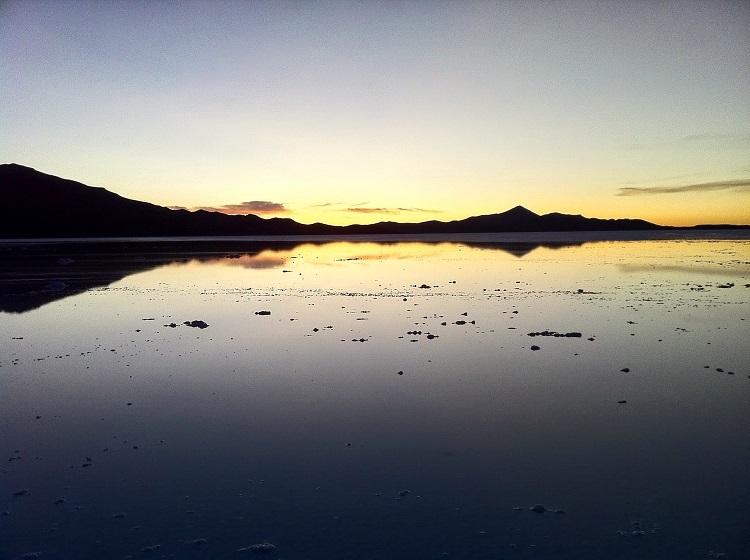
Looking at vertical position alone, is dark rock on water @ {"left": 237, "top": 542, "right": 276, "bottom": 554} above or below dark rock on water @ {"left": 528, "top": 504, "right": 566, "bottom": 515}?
below

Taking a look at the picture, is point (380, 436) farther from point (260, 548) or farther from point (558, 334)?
point (558, 334)

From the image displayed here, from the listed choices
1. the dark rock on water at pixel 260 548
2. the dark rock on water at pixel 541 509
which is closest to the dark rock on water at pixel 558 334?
the dark rock on water at pixel 541 509

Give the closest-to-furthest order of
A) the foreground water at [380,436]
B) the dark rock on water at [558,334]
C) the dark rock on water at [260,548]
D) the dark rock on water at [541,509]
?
1. the dark rock on water at [260,548]
2. the foreground water at [380,436]
3. the dark rock on water at [541,509]
4. the dark rock on water at [558,334]

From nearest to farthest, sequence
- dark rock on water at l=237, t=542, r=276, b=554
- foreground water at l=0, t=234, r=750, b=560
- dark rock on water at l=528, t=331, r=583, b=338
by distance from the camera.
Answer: dark rock on water at l=237, t=542, r=276, b=554 < foreground water at l=0, t=234, r=750, b=560 < dark rock on water at l=528, t=331, r=583, b=338

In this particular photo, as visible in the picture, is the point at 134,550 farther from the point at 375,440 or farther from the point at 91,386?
the point at 91,386

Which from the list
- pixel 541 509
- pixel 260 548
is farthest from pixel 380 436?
pixel 260 548

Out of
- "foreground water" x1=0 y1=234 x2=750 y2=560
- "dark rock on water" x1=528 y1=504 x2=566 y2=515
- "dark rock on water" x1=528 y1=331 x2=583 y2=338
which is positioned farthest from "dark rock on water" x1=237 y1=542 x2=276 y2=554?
"dark rock on water" x1=528 y1=331 x2=583 y2=338

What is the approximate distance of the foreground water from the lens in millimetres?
5051

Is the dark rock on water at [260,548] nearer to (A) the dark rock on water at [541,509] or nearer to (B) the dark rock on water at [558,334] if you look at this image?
(A) the dark rock on water at [541,509]

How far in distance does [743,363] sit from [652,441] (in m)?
5.37

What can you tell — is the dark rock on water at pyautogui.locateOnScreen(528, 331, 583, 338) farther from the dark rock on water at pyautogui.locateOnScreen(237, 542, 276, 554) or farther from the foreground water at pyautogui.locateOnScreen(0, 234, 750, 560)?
the dark rock on water at pyautogui.locateOnScreen(237, 542, 276, 554)

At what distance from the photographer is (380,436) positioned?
7.27 metres

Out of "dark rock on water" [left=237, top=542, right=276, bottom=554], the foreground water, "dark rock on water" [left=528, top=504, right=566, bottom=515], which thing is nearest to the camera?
"dark rock on water" [left=237, top=542, right=276, bottom=554]

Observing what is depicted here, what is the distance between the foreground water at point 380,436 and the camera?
5051 millimetres
